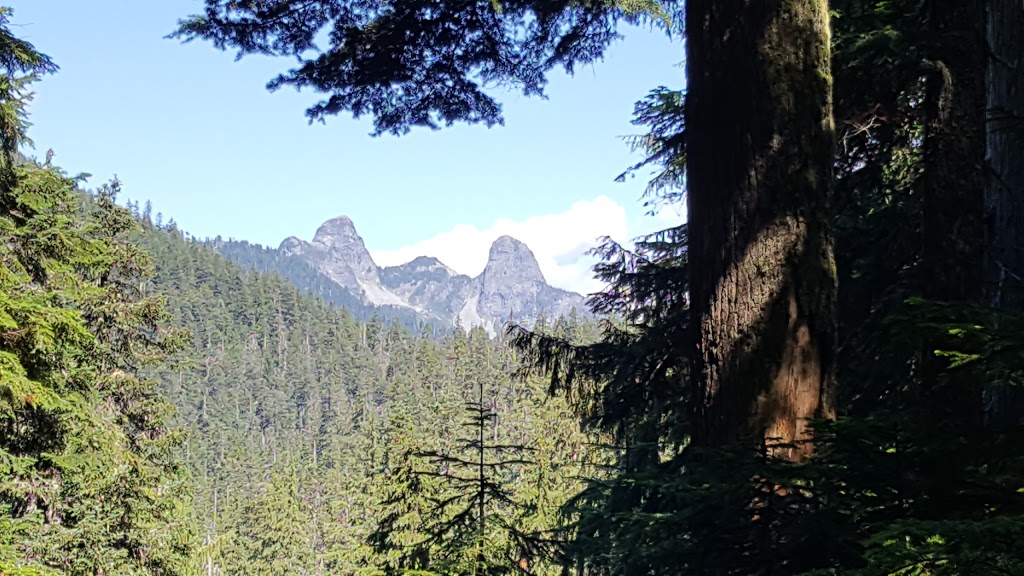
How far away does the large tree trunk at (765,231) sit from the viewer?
2.41m

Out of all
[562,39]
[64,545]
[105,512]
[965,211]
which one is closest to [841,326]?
[965,211]

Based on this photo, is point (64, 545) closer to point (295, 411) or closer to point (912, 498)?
point (912, 498)

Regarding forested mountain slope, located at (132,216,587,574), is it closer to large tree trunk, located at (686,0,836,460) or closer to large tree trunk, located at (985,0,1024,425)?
large tree trunk, located at (985,0,1024,425)

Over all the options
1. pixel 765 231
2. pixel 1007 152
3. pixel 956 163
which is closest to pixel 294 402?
pixel 1007 152

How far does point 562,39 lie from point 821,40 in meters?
2.23

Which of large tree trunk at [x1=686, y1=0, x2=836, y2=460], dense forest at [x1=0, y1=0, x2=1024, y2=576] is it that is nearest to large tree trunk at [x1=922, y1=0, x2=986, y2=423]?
dense forest at [x1=0, y1=0, x2=1024, y2=576]

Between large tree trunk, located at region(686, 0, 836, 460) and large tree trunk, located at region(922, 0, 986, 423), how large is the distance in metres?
0.93

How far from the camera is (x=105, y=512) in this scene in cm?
1105

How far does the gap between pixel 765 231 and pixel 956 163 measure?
4.26 ft

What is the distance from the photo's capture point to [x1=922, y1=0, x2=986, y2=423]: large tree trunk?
305 centimetres

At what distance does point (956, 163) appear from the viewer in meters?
3.09

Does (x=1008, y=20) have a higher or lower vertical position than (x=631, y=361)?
higher

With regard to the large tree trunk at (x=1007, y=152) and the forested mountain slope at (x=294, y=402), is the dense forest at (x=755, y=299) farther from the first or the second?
the forested mountain slope at (x=294, y=402)

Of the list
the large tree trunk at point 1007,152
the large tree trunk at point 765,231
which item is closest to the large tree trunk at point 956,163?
the large tree trunk at point 765,231
